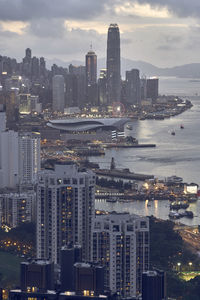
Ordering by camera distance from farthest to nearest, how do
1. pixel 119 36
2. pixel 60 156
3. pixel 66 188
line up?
1. pixel 119 36
2. pixel 60 156
3. pixel 66 188

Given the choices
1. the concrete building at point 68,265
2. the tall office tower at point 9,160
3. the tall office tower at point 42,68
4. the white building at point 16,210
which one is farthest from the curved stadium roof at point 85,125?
the tall office tower at point 42,68

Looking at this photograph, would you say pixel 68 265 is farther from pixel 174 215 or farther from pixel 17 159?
pixel 17 159

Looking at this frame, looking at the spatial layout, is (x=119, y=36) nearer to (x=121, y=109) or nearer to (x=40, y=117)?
(x=121, y=109)

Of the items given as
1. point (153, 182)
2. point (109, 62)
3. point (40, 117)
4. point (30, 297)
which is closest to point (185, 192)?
point (153, 182)

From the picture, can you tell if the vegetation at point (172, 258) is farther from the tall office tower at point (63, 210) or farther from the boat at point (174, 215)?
the boat at point (174, 215)

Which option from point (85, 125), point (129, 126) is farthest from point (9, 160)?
point (129, 126)
